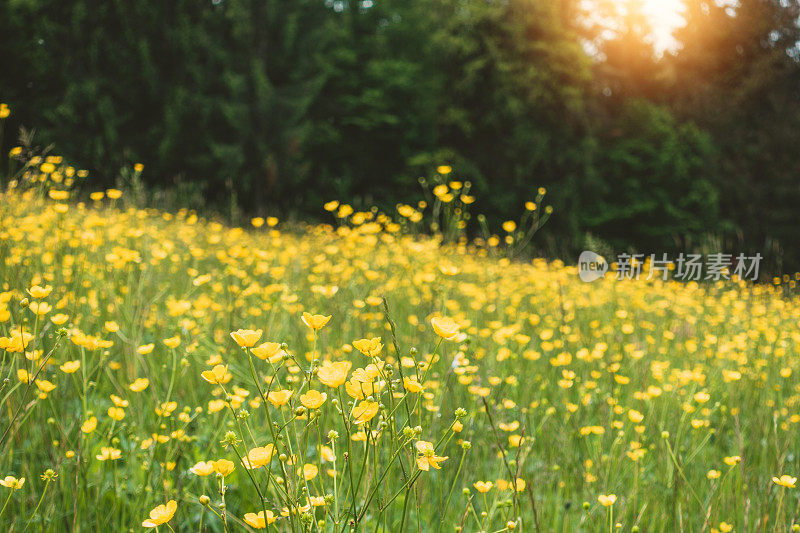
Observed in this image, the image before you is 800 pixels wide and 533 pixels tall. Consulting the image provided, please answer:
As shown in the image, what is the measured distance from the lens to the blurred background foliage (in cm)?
1030

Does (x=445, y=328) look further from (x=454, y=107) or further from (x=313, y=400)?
(x=454, y=107)

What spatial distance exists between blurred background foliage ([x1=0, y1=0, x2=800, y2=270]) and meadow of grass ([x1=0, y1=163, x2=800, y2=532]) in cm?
725

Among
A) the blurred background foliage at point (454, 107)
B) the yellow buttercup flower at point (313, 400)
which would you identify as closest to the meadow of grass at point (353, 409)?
the yellow buttercup flower at point (313, 400)

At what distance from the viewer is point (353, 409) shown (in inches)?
30.5

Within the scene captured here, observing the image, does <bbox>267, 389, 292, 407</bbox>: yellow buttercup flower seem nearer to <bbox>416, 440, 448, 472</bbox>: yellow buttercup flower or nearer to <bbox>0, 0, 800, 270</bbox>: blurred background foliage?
<bbox>416, 440, 448, 472</bbox>: yellow buttercup flower

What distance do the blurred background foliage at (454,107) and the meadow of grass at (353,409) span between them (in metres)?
7.25

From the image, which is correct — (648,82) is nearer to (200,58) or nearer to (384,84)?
(384,84)

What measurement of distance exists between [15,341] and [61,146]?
1043cm

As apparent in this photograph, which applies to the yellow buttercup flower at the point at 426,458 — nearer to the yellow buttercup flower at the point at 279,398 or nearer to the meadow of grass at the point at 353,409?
the meadow of grass at the point at 353,409

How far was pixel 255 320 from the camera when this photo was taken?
8.30 ft

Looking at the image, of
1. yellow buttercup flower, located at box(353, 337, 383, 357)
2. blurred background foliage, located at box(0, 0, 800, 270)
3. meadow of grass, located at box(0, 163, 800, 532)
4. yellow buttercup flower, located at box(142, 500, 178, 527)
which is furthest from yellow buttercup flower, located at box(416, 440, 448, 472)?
blurred background foliage, located at box(0, 0, 800, 270)

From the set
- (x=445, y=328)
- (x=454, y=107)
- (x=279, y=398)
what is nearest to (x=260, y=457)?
(x=279, y=398)

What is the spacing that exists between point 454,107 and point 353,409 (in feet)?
37.8

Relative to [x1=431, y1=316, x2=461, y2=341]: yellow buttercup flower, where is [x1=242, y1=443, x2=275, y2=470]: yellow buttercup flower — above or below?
below
